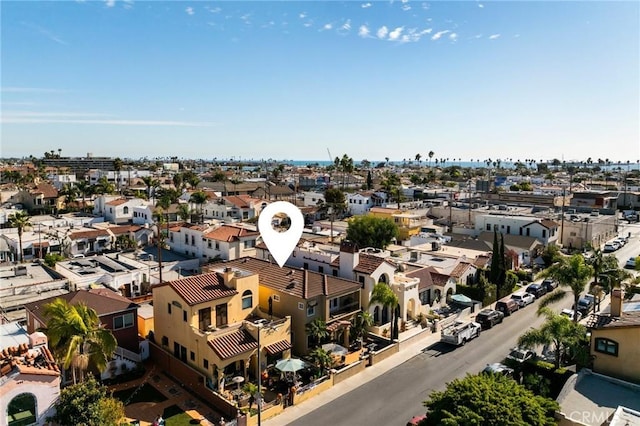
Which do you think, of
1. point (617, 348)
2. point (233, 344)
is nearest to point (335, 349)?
point (233, 344)

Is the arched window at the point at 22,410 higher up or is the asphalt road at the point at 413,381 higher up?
the arched window at the point at 22,410

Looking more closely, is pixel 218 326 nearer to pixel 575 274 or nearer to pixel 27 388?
pixel 27 388

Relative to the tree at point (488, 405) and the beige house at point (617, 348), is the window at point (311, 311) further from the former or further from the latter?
the beige house at point (617, 348)

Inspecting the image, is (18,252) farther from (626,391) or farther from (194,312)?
(626,391)

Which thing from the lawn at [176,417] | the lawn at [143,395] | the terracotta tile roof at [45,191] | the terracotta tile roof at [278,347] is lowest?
the lawn at [176,417]

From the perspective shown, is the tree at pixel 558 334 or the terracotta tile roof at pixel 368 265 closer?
the tree at pixel 558 334

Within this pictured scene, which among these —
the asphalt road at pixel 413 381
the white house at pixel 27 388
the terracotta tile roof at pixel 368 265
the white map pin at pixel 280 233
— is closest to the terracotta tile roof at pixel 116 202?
the terracotta tile roof at pixel 368 265
